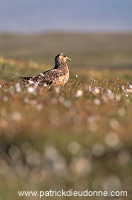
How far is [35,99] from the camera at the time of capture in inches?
443

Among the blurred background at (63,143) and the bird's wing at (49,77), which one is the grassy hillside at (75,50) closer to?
the bird's wing at (49,77)

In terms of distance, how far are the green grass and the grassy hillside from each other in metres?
58.1

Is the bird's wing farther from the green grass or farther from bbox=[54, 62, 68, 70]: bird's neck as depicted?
the green grass

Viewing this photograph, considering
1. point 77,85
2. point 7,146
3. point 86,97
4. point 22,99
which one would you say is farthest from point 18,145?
point 77,85

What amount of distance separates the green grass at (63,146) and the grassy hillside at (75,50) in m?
58.1

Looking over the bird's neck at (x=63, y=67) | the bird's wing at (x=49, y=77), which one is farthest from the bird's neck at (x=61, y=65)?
the bird's wing at (x=49, y=77)

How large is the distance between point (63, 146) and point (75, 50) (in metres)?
97.0

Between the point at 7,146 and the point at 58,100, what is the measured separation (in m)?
3.15

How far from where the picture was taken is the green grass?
23.7 ft

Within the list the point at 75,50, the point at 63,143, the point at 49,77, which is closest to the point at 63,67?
the point at 49,77

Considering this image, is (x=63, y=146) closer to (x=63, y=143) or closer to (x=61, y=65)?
(x=63, y=143)

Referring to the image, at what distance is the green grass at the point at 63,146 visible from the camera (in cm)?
723

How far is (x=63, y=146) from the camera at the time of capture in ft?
26.2

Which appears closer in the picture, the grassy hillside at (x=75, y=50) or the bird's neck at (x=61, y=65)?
the bird's neck at (x=61, y=65)
